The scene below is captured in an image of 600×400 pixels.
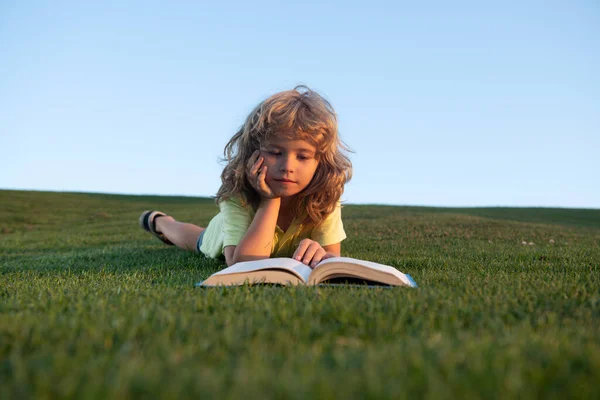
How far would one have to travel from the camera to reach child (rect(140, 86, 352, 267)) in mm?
4297

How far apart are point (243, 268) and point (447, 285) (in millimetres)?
1299

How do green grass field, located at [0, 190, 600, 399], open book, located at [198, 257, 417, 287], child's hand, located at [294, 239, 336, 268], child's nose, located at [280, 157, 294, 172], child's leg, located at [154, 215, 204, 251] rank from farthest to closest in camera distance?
child's leg, located at [154, 215, 204, 251]
child's nose, located at [280, 157, 294, 172]
child's hand, located at [294, 239, 336, 268]
open book, located at [198, 257, 417, 287]
green grass field, located at [0, 190, 600, 399]

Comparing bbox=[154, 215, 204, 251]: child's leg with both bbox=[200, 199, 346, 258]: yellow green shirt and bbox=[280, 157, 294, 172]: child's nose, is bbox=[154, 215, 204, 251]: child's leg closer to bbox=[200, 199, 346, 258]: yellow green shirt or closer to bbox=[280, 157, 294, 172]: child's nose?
bbox=[200, 199, 346, 258]: yellow green shirt

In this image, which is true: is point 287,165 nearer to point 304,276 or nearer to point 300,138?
point 300,138

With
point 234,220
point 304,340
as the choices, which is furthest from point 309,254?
point 304,340

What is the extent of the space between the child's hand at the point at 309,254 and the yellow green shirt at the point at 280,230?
71 cm

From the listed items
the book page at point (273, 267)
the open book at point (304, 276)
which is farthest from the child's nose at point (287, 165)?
the open book at point (304, 276)

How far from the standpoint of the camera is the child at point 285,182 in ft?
14.1

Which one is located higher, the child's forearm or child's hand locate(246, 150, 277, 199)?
child's hand locate(246, 150, 277, 199)

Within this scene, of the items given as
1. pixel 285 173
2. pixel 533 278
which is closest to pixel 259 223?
pixel 285 173

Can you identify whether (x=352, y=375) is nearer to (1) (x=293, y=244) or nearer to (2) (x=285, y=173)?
(2) (x=285, y=173)

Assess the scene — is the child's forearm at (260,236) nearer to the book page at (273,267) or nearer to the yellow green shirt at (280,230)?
the yellow green shirt at (280,230)

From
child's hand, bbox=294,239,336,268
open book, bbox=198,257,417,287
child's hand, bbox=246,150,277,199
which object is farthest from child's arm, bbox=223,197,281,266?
open book, bbox=198,257,417,287

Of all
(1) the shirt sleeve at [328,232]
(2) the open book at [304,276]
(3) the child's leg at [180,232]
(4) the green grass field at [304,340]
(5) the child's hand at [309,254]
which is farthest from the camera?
(3) the child's leg at [180,232]
